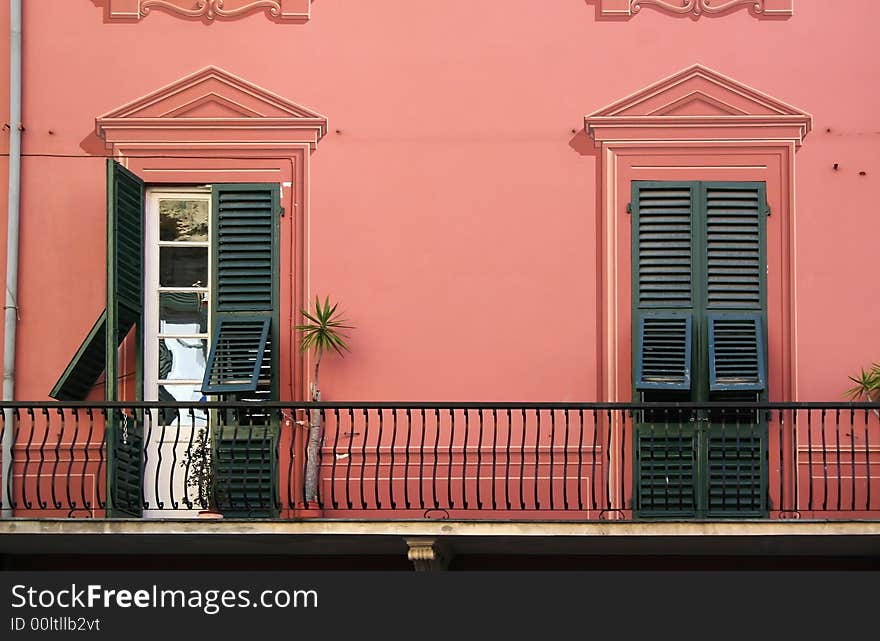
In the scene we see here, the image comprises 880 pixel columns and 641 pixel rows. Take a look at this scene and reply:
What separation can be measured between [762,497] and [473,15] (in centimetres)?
380

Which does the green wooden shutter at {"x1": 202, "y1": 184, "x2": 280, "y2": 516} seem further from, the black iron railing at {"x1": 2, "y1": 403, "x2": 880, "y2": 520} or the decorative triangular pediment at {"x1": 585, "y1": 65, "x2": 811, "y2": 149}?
the decorative triangular pediment at {"x1": 585, "y1": 65, "x2": 811, "y2": 149}

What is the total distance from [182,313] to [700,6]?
4095 mm

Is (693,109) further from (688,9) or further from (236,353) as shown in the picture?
(236,353)

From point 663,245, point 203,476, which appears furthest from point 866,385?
point 203,476

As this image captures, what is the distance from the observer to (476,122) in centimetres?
1375

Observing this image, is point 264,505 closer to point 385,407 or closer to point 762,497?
point 385,407

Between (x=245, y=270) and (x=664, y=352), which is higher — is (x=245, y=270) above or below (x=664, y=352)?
above

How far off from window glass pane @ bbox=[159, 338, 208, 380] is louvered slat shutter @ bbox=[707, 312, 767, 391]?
3.43m

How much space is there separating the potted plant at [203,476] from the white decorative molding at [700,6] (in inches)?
157

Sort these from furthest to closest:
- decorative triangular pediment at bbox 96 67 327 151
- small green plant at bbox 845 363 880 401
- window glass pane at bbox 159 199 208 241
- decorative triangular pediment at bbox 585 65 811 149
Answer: window glass pane at bbox 159 199 208 241, decorative triangular pediment at bbox 96 67 327 151, decorative triangular pediment at bbox 585 65 811 149, small green plant at bbox 845 363 880 401

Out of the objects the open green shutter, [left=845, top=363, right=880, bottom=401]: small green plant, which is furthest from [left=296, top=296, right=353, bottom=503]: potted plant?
[left=845, top=363, right=880, bottom=401]: small green plant

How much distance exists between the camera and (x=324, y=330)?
1336 centimetres

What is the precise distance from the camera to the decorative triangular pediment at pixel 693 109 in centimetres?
1360

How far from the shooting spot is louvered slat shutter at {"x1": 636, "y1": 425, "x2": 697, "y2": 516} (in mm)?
13125
